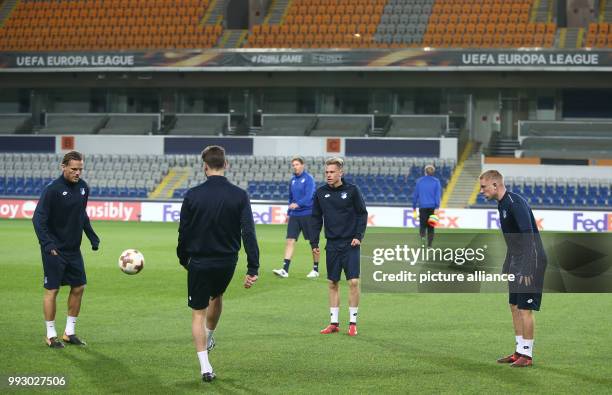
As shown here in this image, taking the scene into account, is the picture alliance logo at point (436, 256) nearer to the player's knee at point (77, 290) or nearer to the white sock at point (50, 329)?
the player's knee at point (77, 290)

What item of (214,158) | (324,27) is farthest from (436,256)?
(324,27)

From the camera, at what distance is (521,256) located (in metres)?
9.78

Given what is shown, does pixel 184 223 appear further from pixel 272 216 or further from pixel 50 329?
pixel 272 216

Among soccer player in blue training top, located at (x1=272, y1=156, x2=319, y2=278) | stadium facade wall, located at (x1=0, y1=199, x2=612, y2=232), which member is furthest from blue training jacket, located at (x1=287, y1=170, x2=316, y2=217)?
stadium facade wall, located at (x1=0, y1=199, x2=612, y2=232)

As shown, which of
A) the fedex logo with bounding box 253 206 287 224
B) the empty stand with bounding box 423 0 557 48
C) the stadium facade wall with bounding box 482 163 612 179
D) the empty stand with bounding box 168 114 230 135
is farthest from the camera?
the empty stand with bounding box 168 114 230 135

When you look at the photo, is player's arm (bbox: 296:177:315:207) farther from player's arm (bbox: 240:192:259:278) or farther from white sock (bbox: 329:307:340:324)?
player's arm (bbox: 240:192:259:278)

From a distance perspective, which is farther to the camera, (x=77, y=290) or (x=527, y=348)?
(x=77, y=290)

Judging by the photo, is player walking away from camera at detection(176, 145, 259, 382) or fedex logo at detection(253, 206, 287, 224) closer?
player walking away from camera at detection(176, 145, 259, 382)

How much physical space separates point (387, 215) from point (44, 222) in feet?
88.8

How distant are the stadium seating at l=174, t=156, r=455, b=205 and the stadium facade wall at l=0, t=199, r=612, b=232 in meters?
4.72

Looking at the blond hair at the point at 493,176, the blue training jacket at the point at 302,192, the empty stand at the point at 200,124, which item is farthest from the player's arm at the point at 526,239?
the empty stand at the point at 200,124

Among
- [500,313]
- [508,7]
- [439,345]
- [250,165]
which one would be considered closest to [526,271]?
[439,345]

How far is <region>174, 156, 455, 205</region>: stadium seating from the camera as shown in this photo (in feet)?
140

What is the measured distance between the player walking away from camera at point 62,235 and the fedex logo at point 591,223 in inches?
1031
